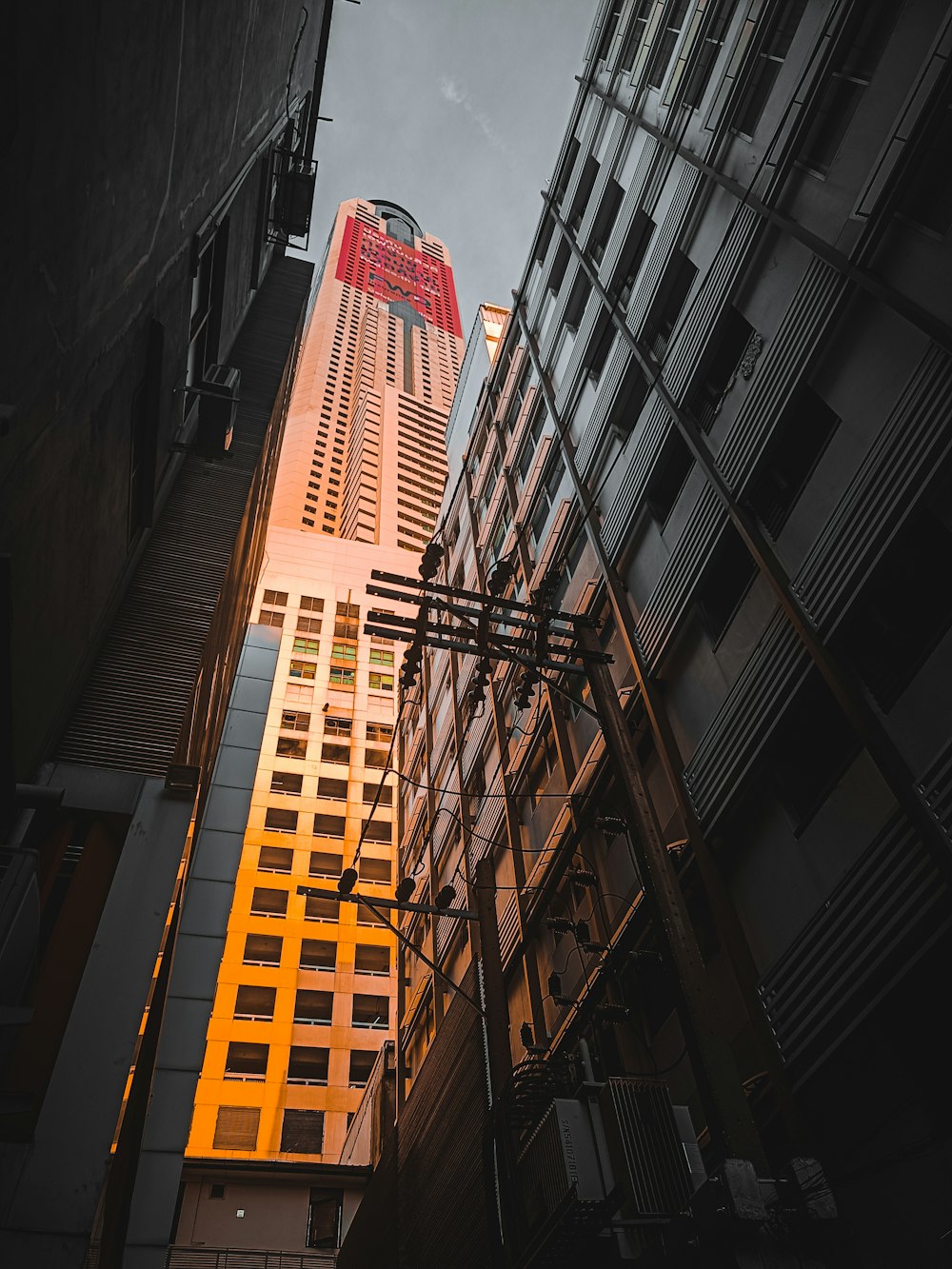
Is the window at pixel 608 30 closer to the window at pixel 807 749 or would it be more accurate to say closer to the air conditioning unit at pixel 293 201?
the air conditioning unit at pixel 293 201

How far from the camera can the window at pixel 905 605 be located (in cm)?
788

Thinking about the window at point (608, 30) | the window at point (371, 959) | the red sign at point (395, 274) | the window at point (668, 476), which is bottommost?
the window at point (668, 476)

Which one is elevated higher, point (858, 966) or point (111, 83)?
point (111, 83)

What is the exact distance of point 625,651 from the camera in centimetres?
1445

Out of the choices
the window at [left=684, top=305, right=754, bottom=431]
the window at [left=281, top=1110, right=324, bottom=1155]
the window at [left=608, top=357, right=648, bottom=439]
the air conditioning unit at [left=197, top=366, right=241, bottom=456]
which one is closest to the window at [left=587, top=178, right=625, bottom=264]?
the window at [left=608, top=357, right=648, bottom=439]

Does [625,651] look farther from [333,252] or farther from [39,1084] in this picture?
[333,252]

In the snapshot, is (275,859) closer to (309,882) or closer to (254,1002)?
(309,882)

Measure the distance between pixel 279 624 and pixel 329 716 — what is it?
853 cm

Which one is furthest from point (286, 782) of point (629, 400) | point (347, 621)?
point (629, 400)

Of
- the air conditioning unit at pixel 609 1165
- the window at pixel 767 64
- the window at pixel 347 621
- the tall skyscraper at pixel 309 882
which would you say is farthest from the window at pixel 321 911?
the window at pixel 767 64

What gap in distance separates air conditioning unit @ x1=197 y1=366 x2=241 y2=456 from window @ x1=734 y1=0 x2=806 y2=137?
9.99m

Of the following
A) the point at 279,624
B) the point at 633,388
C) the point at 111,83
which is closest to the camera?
the point at 111,83

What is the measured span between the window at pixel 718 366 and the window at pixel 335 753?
35.7 meters

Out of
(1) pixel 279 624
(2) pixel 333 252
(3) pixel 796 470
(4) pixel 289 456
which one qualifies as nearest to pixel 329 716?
(1) pixel 279 624
